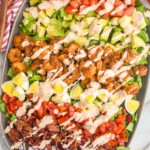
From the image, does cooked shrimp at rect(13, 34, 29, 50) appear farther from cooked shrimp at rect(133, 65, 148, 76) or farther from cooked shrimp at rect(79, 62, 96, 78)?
cooked shrimp at rect(133, 65, 148, 76)

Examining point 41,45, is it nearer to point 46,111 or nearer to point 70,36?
point 70,36

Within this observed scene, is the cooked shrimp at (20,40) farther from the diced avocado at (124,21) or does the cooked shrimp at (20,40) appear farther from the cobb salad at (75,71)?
the diced avocado at (124,21)

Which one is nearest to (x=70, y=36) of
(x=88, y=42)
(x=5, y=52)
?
(x=88, y=42)

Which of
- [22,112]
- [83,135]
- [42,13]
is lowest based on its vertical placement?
[83,135]

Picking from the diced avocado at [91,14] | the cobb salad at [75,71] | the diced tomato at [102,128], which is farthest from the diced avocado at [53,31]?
the diced tomato at [102,128]

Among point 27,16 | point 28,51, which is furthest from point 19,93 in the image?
point 27,16

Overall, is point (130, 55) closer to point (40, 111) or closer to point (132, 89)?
point (132, 89)
